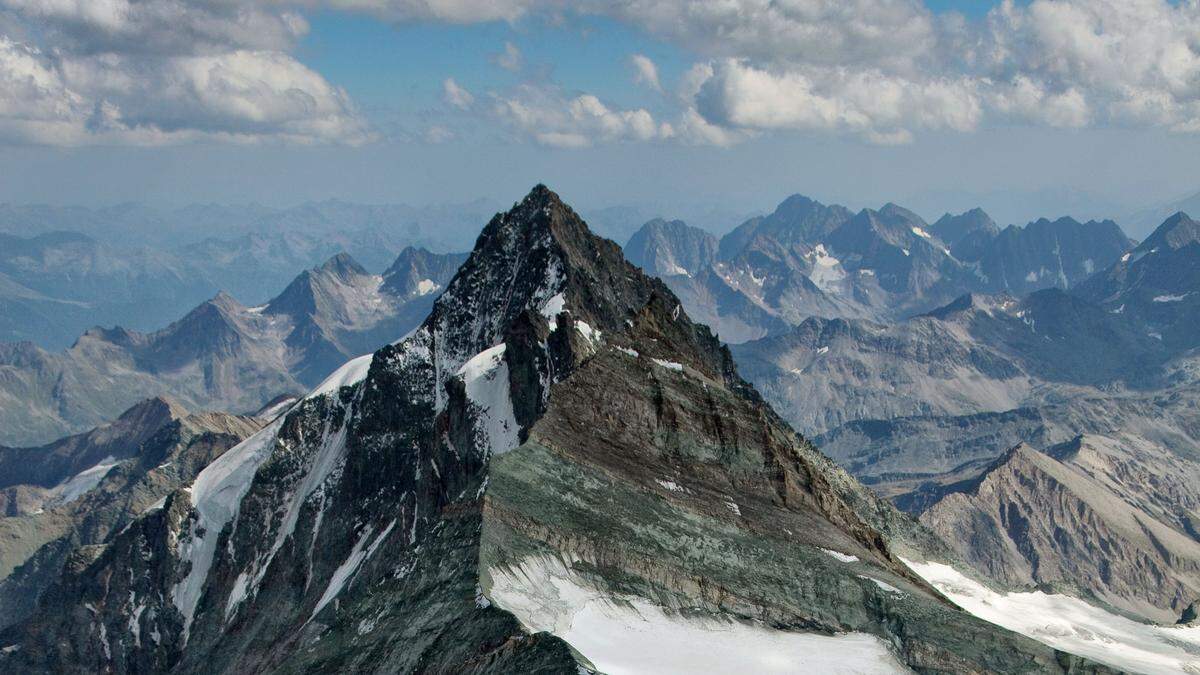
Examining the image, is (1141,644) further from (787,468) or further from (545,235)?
(545,235)

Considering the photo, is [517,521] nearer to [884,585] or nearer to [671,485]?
[671,485]

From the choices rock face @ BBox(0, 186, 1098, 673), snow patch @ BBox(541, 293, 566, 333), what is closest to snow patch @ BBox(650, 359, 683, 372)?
rock face @ BBox(0, 186, 1098, 673)

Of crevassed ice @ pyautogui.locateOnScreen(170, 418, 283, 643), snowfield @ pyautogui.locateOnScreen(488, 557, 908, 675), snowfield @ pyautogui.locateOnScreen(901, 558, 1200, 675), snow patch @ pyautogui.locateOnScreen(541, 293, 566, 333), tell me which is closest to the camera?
snowfield @ pyautogui.locateOnScreen(488, 557, 908, 675)

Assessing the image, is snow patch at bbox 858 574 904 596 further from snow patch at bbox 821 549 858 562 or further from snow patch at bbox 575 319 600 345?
snow patch at bbox 575 319 600 345

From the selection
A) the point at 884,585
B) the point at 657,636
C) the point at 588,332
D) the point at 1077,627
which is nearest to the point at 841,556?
the point at 884,585

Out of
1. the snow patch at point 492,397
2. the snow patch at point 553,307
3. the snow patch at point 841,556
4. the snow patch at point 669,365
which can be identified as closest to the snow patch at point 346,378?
the snow patch at point 553,307

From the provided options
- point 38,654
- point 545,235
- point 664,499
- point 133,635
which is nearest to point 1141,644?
point 664,499

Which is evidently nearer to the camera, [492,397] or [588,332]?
[588,332]
